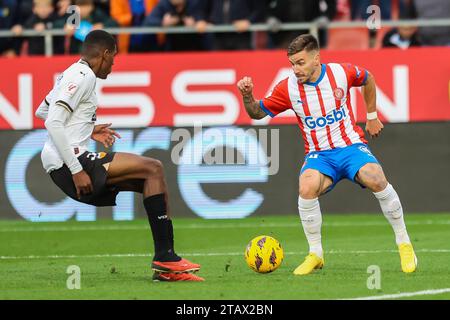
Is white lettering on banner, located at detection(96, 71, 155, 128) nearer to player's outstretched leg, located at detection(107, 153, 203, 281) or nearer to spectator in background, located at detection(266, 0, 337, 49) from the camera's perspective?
spectator in background, located at detection(266, 0, 337, 49)

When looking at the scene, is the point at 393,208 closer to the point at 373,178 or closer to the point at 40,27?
the point at 373,178

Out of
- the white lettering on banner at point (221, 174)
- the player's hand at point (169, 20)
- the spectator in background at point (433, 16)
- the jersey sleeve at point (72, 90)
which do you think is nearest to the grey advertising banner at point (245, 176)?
the white lettering on banner at point (221, 174)

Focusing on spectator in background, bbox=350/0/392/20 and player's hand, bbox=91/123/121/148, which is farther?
spectator in background, bbox=350/0/392/20

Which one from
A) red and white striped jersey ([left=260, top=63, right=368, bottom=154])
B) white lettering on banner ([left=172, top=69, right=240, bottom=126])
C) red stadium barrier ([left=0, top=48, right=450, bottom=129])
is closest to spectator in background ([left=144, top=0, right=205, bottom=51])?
red stadium barrier ([left=0, top=48, right=450, bottom=129])

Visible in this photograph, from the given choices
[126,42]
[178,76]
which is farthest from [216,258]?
[126,42]

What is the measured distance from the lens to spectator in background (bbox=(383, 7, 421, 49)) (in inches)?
673

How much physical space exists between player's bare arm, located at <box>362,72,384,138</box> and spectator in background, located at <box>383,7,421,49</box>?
6613 mm

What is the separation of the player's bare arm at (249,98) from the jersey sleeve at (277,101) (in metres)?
0.05

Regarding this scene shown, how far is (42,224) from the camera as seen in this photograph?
1573 centimetres

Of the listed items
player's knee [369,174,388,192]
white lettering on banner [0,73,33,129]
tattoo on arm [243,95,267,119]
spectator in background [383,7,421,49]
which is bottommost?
player's knee [369,174,388,192]

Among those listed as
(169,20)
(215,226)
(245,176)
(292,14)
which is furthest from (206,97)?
(215,226)

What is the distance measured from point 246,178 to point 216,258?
4.25 meters

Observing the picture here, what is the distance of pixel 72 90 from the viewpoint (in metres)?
9.49

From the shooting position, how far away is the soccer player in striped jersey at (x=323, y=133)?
33.3 ft
